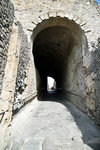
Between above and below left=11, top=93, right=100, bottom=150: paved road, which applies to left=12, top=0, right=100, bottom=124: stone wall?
above

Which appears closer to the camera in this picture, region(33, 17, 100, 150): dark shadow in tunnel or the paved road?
the paved road

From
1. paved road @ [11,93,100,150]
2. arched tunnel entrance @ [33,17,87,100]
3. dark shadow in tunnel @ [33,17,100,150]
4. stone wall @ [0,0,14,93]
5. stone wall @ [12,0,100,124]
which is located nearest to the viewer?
paved road @ [11,93,100,150]

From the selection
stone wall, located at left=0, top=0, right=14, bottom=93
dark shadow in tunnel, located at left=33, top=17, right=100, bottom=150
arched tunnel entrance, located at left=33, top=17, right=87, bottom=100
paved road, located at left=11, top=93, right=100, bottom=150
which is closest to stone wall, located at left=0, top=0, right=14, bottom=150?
stone wall, located at left=0, top=0, right=14, bottom=93

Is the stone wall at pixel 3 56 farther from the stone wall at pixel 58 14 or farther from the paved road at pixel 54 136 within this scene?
the stone wall at pixel 58 14

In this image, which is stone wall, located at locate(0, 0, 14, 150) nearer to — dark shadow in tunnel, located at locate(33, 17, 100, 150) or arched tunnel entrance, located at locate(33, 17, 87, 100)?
dark shadow in tunnel, located at locate(33, 17, 100, 150)

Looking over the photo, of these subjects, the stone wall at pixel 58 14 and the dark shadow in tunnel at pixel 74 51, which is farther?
the stone wall at pixel 58 14

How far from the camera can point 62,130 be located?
2.17 meters

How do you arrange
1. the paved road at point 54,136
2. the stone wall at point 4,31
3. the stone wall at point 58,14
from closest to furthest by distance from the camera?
the paved road at point 54,136, the stone wall at point 4,31, the stone wall at point 58,14

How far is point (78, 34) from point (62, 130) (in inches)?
161

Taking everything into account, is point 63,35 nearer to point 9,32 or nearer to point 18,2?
point 18,2

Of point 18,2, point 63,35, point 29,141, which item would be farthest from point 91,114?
point 18,2

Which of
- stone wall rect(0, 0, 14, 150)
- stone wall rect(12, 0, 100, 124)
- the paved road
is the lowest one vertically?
the paved road

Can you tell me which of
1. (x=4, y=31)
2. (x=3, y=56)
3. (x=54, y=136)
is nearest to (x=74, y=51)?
(x=4, y=31)

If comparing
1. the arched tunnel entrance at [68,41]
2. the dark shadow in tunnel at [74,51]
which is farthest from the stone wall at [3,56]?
the arched tunnel entrance at [68,41]
